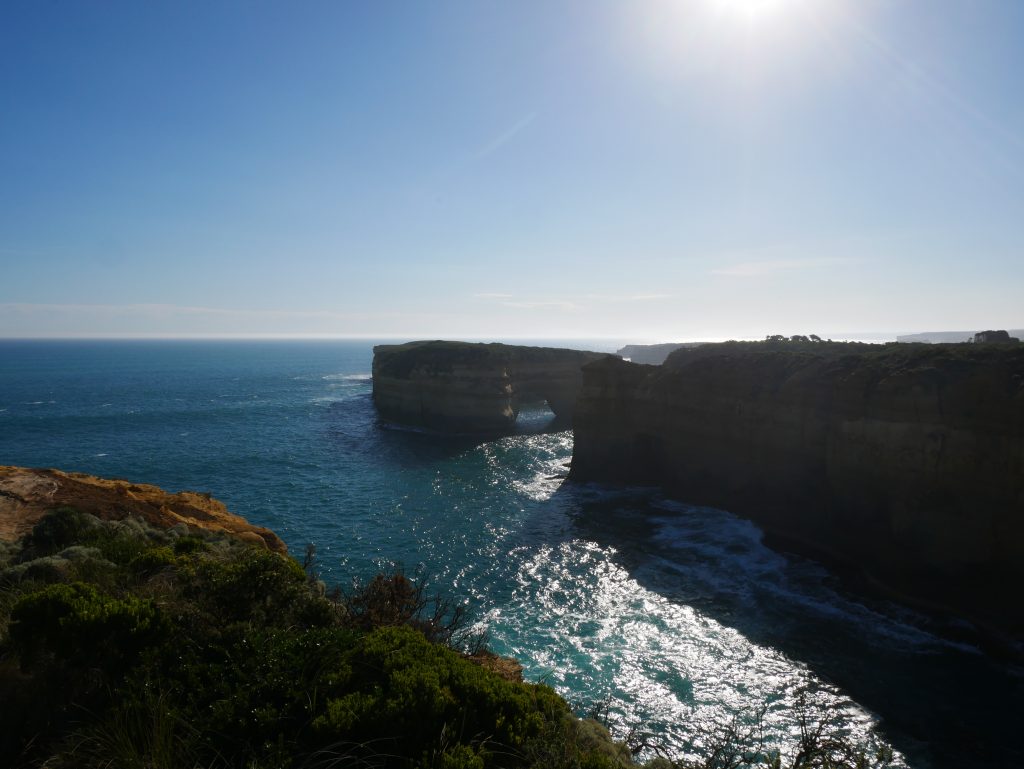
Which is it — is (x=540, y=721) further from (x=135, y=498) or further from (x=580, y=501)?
(x=580, y=501)

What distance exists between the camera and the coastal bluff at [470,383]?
6053 centimetres

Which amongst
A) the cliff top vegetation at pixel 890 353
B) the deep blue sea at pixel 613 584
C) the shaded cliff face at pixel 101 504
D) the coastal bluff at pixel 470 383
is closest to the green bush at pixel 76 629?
the shaded cliff face at pixel 101 504

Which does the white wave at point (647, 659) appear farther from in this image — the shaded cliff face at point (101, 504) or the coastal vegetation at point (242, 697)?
the shaded cliff face at point (101, 504)

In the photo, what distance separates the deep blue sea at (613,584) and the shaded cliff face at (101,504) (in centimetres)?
Result: 565

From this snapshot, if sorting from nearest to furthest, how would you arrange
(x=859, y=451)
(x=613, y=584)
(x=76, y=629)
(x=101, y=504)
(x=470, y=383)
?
(x=76, y=629) < (x=101, y=504) < (x=613, y=584) < (x=859, y=451) < (x=470, y=383)

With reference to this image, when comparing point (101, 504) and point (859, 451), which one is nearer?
point (101, 504)

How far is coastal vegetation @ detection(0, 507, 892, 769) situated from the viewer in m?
6.86

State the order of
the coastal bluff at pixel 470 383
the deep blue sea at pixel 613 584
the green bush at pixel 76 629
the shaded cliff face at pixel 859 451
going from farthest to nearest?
the coastal bluff at pixel 470 383
the shaded cliff face at pixel 859 451
the deep blue sea at pixel 613 584
the green bush at pixel 76 629

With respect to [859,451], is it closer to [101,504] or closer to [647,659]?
[647,659]

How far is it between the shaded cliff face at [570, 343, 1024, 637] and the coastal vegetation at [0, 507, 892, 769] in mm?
18887

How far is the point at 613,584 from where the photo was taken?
24.4 meters

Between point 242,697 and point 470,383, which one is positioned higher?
point 470,383

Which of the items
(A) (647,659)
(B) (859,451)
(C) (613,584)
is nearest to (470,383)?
(C) (613,584)

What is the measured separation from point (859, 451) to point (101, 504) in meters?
29.9
